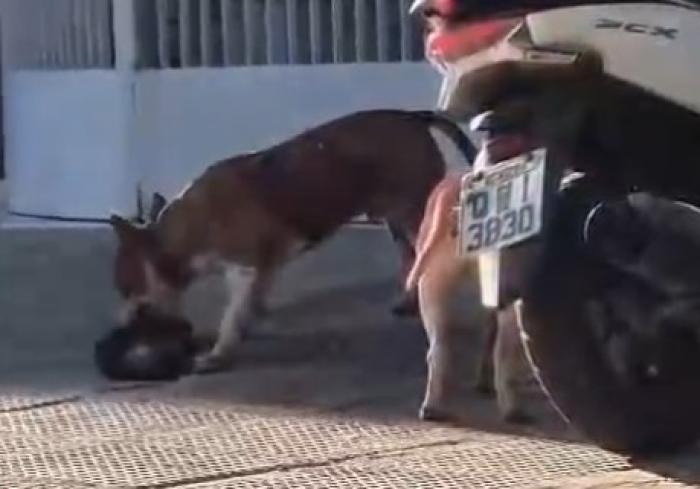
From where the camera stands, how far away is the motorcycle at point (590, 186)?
183 inches

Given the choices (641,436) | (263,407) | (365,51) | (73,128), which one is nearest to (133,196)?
(73,128)

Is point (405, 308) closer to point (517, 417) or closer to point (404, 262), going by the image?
point (404, 262)

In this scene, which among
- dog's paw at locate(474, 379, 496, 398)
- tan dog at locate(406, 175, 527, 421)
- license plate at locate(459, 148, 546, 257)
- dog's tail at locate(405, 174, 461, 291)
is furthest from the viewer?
dog's paw at locate(474, 379, 496, 398)

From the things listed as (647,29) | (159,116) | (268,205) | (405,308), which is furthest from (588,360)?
(159,116)

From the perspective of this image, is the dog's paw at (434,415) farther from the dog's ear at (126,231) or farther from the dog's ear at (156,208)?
the dog's ear at (156,208)

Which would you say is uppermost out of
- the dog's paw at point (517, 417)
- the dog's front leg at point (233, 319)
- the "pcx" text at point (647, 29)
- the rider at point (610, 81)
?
the "pcx" text at point (647, 29)

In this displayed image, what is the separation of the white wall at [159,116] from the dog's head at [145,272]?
12.6 ft

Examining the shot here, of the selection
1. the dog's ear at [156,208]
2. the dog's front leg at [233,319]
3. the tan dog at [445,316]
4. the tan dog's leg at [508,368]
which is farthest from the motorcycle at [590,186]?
the dog's ear at [156,208]

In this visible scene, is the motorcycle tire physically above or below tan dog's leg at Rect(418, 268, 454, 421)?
above

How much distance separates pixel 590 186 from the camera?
4.75 metres

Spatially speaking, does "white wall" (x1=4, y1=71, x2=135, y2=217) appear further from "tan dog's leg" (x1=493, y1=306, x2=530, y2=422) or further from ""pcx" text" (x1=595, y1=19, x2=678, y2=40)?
""pcx" text" (x1=595, y1=19, x2=678, y2=40)

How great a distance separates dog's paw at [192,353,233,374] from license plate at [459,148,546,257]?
2933 mm

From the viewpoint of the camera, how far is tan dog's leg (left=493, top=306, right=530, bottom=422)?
648 cm

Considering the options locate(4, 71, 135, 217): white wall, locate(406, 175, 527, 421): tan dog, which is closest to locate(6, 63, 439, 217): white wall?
locate(4, 71, 135, 217): white wall
